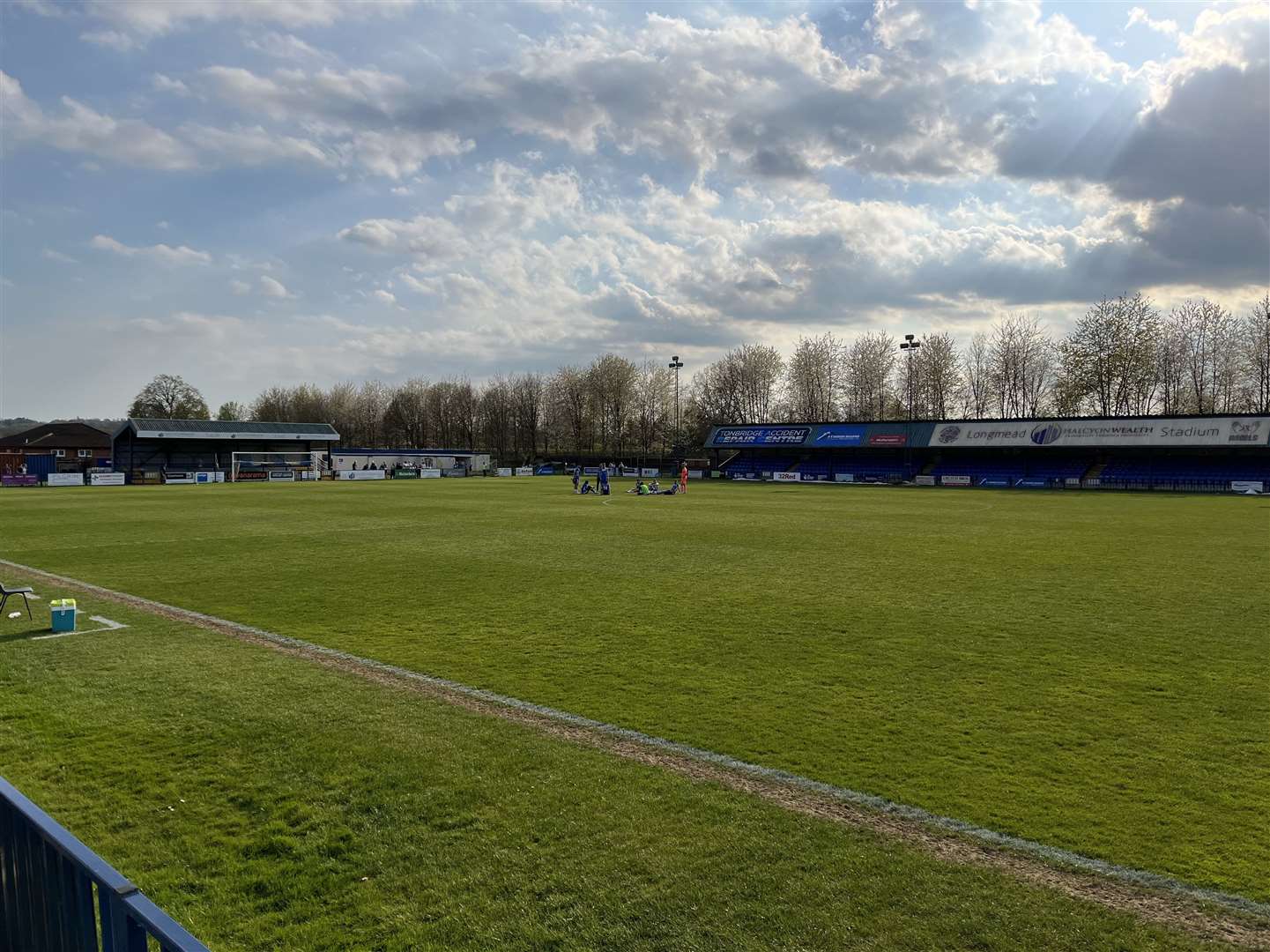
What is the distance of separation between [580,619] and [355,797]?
6.62 m

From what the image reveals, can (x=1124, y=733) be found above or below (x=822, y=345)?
below

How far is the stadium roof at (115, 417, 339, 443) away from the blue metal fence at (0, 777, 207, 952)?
82.6 meters

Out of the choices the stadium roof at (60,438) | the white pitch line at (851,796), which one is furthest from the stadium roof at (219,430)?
the white pitch line at (851,796)

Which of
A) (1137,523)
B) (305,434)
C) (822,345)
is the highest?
(822,345)

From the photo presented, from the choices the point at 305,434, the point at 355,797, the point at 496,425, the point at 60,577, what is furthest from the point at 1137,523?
the point at 496,425

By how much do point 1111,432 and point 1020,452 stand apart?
701 cm

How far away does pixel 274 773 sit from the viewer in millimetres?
6539

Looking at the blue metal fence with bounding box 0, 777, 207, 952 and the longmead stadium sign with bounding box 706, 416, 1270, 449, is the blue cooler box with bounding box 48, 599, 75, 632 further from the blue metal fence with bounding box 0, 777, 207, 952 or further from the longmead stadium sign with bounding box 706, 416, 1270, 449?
the longmead stadium sign with bounding box 706, 416, 1270, 449

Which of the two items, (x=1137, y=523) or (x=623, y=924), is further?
(x=1137, y=523)

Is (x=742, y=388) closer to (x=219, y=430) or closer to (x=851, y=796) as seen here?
(x=219, y=430)

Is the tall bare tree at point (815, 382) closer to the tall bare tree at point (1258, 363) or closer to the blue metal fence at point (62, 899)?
the tall bare tree at point (1258, 363)

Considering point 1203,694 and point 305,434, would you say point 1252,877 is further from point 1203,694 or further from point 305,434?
point 305,434

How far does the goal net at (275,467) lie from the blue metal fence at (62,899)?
235 ft

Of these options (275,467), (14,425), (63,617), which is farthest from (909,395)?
(14,425)
